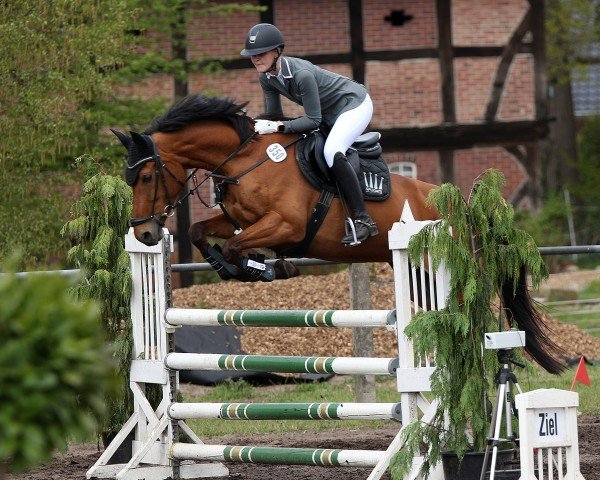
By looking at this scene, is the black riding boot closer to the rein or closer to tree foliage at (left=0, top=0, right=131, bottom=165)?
the rein

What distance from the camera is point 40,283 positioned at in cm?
224

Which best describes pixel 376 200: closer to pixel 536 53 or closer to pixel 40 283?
pixel 40 283

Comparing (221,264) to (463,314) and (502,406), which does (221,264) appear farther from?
(502,406)

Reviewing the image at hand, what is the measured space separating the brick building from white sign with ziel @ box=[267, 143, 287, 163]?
36.6ft

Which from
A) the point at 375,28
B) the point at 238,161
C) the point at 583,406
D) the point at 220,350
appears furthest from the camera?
the point at 375,28

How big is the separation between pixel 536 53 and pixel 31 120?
10.3 meters

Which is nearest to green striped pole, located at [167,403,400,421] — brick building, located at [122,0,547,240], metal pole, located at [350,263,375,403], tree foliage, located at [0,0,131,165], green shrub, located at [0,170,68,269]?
metal pole, located at [350,263,375,403]

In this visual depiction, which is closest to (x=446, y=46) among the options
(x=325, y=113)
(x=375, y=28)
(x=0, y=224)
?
(x=375, y=28)

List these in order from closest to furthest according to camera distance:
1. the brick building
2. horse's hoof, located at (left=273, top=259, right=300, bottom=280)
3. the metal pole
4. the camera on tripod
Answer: the camera on tripod → horse's hoof, located at (left=273, top=259, right=300, bottom=280) → the metal pole → the brick building

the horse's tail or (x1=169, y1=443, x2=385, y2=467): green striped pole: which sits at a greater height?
the horse's tail

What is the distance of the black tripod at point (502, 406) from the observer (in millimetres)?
4520

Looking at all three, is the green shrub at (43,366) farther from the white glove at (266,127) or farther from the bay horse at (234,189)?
the white glove at (266,127)

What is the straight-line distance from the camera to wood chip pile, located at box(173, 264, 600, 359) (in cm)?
1054

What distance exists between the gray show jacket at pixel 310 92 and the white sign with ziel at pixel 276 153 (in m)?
0.11
